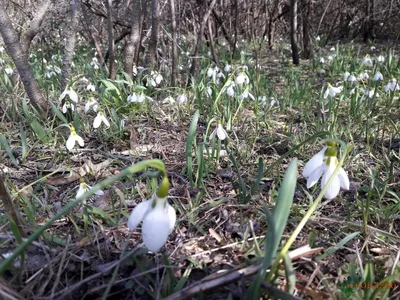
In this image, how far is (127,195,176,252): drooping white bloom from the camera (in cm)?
91

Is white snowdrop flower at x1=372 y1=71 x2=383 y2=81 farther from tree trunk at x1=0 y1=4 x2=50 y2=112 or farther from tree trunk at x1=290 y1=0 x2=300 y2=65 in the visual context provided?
tree trunk at x1=0 y1=4 x2=50 y2=112

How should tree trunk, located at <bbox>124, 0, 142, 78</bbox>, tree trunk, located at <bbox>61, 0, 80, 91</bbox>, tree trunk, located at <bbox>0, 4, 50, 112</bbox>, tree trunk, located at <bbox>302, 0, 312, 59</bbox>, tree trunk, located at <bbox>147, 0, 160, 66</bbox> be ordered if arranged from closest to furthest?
tree trunk, located at <bbox>0, 4, 50, 112</bbox> → tree trunk, located at <bbox>61, 0, 80, 91</bbox> → tree trunk, located at <bbox>124, 0, 142, 78</bbox> → tree trunk, located at <bbox>147, 0, 160, 66</bbox> → tree trunk, located at <bbox>302, 0, 312, 59</bbox>

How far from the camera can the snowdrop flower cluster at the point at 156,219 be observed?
91 centimetres

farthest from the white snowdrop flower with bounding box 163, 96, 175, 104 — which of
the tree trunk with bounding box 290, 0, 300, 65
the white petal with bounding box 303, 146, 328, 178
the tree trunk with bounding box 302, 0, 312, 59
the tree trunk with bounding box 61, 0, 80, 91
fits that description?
the tree trunk with bounding box 302, 0, 312, 59

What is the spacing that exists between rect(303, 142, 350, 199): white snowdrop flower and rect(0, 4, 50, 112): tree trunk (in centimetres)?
216

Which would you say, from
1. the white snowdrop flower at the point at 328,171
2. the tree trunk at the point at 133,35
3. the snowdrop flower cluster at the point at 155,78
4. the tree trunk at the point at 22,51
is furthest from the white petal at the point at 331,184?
the tree trunk at the point at 133,35

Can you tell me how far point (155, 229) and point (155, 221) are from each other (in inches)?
0.8

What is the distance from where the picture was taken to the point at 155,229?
915 millimetres

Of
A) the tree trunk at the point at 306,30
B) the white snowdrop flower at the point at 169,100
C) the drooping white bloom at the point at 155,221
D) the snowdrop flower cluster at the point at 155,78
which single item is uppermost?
the tree trunk at the point at 306,30

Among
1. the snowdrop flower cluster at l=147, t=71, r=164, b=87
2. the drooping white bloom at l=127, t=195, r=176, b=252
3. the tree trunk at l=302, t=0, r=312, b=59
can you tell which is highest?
the tree trunk at l=302, t=0, r=312, b=59

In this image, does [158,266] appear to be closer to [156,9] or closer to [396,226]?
[396,226]

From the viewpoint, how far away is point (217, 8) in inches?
247

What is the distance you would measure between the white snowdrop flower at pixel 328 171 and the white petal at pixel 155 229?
534 millimetres

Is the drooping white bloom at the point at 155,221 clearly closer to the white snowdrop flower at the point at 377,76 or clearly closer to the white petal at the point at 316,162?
the white petal at the point at 316,162
